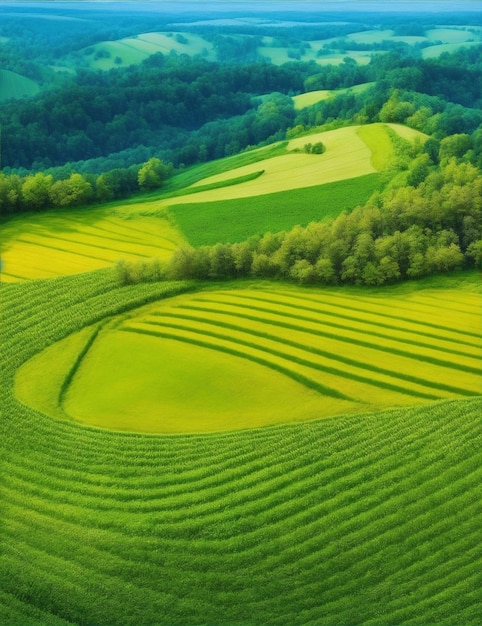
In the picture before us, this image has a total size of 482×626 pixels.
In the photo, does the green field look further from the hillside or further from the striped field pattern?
the striped field pattern

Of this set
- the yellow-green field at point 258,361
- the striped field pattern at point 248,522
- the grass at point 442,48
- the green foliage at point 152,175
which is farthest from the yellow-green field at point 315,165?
the striped field pattern at point 248,522

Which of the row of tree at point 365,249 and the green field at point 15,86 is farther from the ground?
the green field at point 15,86

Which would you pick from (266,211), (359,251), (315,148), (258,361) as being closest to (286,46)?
(315,148)

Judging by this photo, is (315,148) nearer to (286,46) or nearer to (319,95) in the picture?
(319,95)

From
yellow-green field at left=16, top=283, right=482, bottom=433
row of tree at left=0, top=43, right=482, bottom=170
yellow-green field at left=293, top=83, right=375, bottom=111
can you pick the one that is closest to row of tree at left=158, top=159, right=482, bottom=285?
yellow-green field at left=16, top=283, right=482, bottom=433

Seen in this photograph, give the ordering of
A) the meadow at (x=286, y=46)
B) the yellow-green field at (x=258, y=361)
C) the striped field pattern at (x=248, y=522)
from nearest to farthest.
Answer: the striped field pattern at (x=248, y=522) → the yellow-green field at (x=258, y=361) → the meadow at (x=286, y=46)

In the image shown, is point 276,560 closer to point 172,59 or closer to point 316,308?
point 316,308

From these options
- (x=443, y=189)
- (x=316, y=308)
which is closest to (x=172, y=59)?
(x=443, y=189)

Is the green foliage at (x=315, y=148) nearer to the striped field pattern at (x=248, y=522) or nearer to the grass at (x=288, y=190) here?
the grass at (x=288, y=190)
